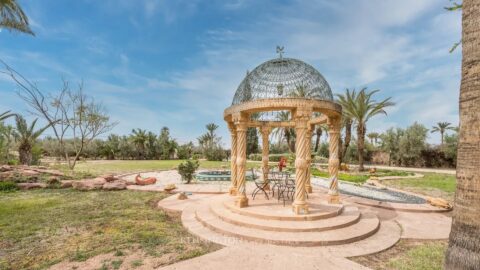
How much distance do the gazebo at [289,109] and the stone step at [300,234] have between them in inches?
40.6

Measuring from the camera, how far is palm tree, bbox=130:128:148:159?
50.9m

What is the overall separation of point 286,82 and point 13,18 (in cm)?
1699

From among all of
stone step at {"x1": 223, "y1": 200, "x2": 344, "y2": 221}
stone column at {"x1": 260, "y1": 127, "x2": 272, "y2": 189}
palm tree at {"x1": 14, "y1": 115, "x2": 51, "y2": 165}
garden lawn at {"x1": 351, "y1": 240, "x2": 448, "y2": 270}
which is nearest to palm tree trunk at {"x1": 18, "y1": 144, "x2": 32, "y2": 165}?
palm tree at {"x1": 14, "y1": 115, "x2": 51, "y2": 165}

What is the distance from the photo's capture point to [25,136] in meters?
22.8

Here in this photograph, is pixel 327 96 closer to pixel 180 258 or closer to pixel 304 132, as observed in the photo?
pixel 304 132

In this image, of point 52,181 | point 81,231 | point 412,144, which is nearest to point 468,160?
point 81,231

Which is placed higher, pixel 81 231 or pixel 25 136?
pixel 25 136

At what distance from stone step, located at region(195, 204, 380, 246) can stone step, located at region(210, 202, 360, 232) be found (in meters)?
0.09

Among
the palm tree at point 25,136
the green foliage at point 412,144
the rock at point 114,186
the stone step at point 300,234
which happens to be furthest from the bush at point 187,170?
→ the green foliage at point 412,144

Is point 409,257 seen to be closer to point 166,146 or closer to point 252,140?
point 252,140

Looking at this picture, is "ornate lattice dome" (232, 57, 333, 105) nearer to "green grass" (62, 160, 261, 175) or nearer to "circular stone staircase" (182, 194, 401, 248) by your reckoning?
"circular stone staircase" (182, 194, 401, 248)

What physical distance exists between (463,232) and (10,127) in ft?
138

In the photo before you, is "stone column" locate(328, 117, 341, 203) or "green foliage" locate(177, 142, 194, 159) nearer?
"stone column" locate(328, 117, 341, 203)

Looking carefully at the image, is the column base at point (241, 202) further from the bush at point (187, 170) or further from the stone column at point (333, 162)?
the bush at point (187, 170)
